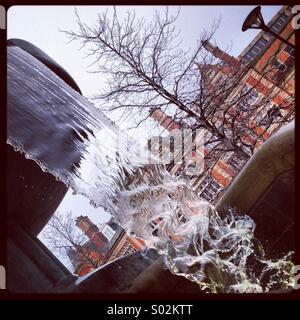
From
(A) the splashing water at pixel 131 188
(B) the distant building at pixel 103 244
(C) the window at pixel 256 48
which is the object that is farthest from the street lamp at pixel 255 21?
(C) the window at pixel 256 48

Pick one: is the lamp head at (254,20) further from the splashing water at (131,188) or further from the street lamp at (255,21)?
the splashing water at (131,188)

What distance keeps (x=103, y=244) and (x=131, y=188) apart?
25.2 metres

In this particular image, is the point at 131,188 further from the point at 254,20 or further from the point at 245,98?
the point at 245,98

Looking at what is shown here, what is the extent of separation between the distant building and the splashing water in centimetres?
1805

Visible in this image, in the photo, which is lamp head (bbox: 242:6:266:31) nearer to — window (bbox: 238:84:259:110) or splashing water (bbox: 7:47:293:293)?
window (bbox: 238:84:259:110)

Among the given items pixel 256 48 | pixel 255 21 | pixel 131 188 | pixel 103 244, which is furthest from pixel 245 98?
pixel 103 244

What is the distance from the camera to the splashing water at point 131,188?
313cm

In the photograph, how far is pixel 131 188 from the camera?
432 centimetres

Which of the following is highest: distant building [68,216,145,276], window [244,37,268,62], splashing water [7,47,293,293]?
window [244,37,268,62]

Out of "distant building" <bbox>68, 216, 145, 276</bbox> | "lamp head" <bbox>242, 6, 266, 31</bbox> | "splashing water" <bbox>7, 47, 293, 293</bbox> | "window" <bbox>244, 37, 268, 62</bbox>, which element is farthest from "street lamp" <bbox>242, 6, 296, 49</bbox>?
"window" <bbox>244, 37, 268, 62</bbox>

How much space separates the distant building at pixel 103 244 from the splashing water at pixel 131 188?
18.1 meters

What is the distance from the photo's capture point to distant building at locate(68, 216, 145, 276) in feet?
76.9
